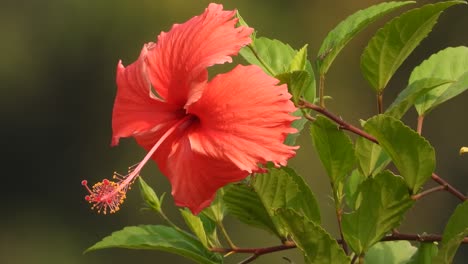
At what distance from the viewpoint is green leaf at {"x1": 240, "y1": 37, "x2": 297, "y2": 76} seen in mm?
994

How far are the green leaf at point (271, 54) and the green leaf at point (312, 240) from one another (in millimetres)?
140

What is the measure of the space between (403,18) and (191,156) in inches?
7.7

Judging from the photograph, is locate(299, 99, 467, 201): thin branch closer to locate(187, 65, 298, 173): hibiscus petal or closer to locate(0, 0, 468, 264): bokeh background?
locate(187, 65, 298, 173): hibiscus petal


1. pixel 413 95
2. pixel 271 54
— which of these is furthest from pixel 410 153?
pixel 271 54

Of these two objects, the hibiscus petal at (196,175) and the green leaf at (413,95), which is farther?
the green leaf at (413,95)

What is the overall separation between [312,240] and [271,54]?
7.2 inches

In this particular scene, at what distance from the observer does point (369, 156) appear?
989 millimetres

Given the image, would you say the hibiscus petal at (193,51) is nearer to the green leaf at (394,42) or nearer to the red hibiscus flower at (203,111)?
the red hibiscus flower at (203,111)

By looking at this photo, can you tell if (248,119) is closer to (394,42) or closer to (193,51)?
(193,51)

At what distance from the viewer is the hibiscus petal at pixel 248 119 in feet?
2.74

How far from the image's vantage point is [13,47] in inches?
319

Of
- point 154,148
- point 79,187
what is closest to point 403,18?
point 154,148

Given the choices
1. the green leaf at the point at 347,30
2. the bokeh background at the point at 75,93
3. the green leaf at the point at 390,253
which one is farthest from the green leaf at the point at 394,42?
the bokeh background at the point at 75,93

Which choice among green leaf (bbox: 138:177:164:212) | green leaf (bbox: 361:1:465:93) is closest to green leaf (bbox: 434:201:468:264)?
green leaf (bbox: 361:1:465:93)
